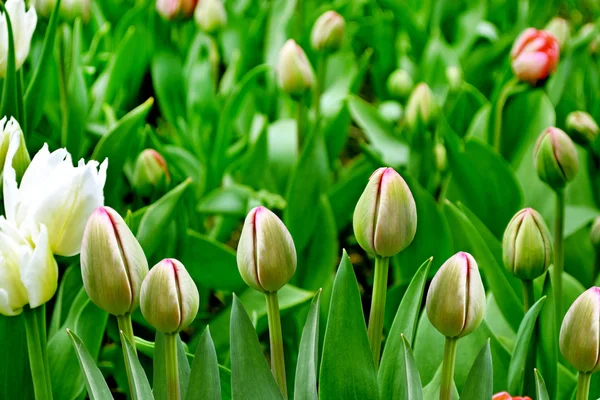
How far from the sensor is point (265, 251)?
2.11 ft

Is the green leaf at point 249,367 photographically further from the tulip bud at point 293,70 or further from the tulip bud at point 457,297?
the tulip bud at point 293,70

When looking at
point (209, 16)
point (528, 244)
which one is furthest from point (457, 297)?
point (209, 16)

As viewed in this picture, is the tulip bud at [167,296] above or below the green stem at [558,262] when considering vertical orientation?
above

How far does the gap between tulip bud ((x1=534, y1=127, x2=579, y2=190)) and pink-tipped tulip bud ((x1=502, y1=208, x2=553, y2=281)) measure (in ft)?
0.54

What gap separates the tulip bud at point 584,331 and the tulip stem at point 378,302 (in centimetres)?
14

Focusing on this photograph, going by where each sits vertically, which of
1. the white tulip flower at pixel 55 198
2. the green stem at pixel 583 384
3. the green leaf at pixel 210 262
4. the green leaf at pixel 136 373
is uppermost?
the white tulip flower at pixel 55 198

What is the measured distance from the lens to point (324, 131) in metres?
1.48

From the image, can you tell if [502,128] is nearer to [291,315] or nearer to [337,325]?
[291,315]

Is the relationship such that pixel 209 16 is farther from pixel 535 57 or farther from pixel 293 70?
Result: pixel 535 57

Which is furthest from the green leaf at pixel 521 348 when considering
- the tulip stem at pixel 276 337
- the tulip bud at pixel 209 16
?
the tulip bud at pixel 209 16

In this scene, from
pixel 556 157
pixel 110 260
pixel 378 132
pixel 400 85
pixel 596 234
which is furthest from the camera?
pixel 400 85

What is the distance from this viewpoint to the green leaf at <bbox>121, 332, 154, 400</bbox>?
640mm

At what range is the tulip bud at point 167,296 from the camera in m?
0.61

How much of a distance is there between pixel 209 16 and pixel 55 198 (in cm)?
95
